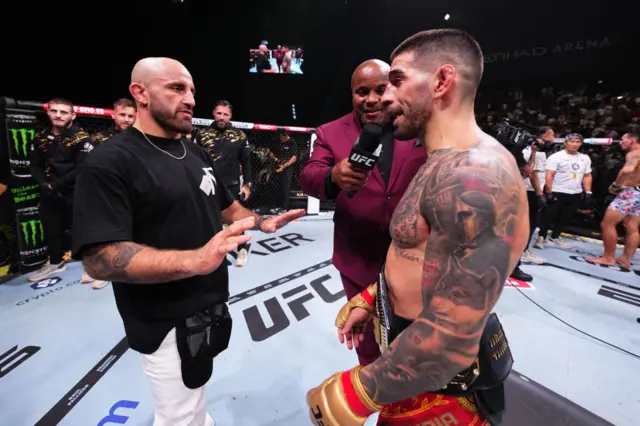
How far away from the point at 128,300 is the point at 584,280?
16.7 ft

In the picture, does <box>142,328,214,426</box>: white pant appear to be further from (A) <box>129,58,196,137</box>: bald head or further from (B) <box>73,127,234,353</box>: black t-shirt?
(A) <box>129,58,196,137</box>: bald head

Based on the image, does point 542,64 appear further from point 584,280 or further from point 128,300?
point 128,300

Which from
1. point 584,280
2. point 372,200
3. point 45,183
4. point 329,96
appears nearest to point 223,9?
point 329,96

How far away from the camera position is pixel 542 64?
1120 cm

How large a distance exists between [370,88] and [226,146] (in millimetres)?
2841

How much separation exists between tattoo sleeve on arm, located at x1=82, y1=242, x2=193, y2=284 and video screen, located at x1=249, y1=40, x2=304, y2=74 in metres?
11.3

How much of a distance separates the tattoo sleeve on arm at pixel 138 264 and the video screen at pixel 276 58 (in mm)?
11300

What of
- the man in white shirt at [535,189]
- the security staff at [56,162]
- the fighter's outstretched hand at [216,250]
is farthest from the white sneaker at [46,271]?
the man in white shirt at [535,189]

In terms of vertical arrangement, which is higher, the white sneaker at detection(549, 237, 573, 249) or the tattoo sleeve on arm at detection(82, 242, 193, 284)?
the tattoo sleeve on arm at detection(82, 242, 193, 284)

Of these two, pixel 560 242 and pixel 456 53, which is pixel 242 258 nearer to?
pixel 456 53

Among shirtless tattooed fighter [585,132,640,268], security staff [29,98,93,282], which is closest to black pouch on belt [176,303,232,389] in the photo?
security staff [29,98,93,282]

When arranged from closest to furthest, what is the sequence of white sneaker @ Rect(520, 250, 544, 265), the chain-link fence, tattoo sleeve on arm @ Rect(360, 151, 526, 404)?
tattoo sleeve on arm @ Rect(360, 151, 526, 404) → white sneaker @ Rect(520, 250, 544, 265) → the chain-link fence

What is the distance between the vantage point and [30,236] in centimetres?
318

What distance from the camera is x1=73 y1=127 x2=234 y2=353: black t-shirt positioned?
0.98m
